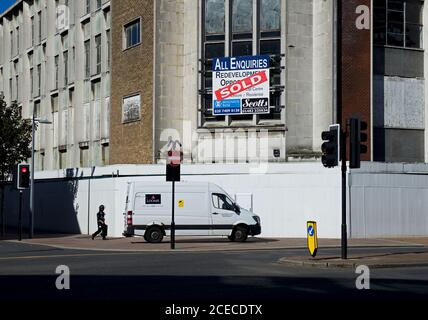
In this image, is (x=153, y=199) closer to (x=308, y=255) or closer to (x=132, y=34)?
(x=308, y=255)

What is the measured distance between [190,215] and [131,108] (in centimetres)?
1432

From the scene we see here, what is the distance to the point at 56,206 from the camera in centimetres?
4862

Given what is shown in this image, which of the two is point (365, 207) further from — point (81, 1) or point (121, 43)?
point (81, 1)

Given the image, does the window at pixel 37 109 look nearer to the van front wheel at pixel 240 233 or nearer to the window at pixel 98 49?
the window at pixel 98 49

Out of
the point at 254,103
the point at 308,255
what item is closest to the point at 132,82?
the point at 254,103

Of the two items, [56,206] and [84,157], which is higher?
[84,157]

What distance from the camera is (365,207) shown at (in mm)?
37781

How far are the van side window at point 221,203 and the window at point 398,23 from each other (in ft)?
47.4

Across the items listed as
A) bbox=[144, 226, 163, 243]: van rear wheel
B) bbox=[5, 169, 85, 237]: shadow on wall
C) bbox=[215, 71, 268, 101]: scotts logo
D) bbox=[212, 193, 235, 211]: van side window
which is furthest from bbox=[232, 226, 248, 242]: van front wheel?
bbox=[5, 169, 85, 237]: shadow on wall

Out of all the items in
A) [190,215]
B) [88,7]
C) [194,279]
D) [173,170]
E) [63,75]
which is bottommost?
[194,279]

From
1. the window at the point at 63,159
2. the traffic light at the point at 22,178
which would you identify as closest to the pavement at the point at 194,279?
the traffic light at the point at 22,178

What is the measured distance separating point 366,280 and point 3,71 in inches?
2305

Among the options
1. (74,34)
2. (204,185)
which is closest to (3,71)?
(74,34)

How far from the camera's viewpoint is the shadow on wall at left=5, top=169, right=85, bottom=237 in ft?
152
